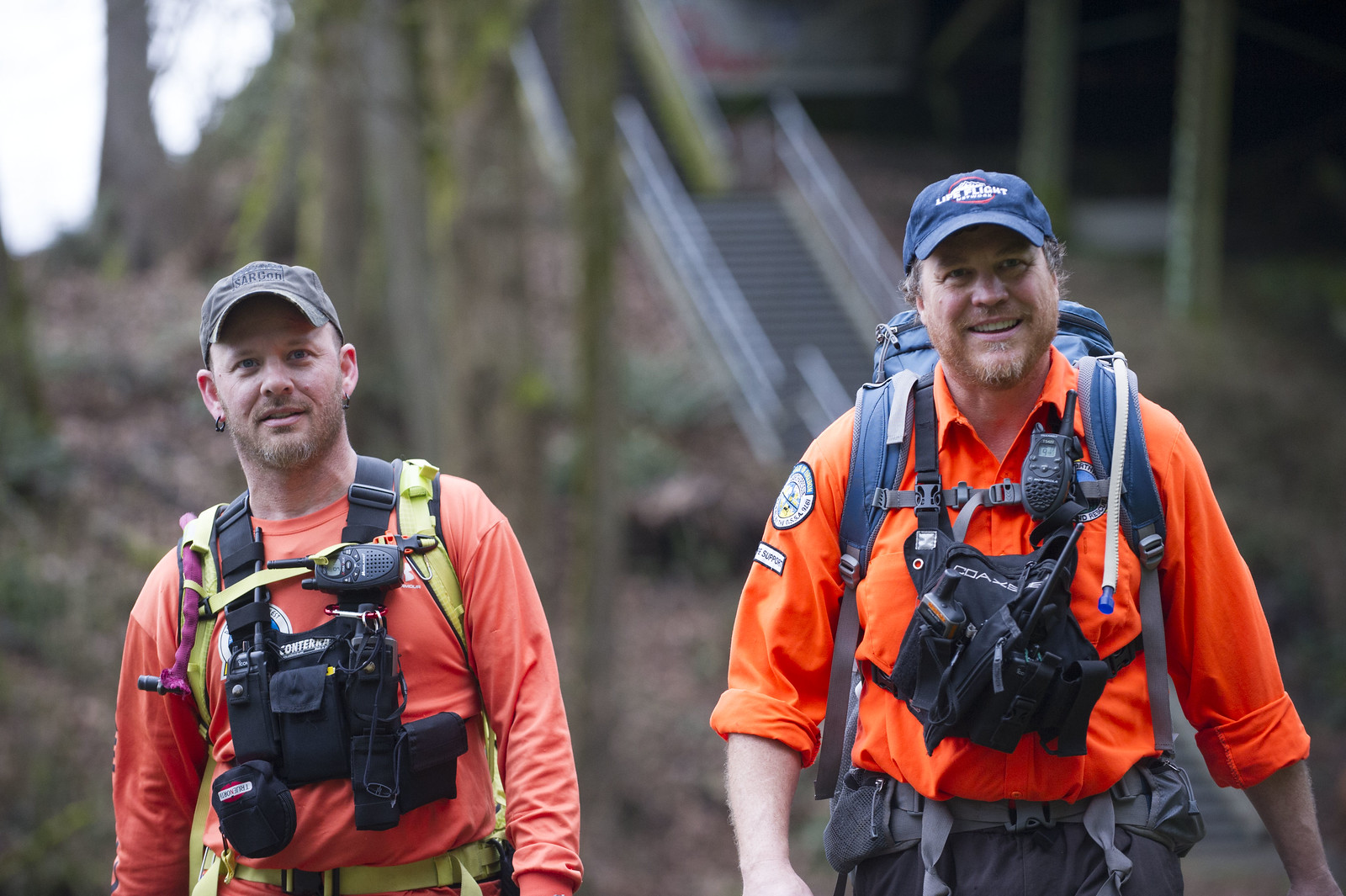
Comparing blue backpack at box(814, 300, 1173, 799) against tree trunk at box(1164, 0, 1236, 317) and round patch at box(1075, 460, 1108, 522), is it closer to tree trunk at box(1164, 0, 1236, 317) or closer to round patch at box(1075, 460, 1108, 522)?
round patch at box(1075, 460, 1108, 522)

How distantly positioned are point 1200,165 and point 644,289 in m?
7.20

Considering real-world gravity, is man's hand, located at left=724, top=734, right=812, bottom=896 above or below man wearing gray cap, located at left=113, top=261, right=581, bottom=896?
below

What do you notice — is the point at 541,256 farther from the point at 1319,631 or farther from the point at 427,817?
the point at 427,817

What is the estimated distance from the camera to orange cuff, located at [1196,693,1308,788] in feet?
9.12

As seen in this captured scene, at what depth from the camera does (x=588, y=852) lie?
30.9 feet

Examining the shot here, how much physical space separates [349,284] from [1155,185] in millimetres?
13978

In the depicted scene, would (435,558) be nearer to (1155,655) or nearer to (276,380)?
(276,380)

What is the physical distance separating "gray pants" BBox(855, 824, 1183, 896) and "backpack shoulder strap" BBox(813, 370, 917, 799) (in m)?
0.31

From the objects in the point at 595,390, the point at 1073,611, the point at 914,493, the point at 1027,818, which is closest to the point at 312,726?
the point at 914,493

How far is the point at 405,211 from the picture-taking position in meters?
9.65

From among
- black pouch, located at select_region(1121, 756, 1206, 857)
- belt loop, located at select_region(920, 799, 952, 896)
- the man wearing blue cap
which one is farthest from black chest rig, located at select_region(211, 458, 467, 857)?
black pouch, located at select_region(1121, 756, 1206, 857)

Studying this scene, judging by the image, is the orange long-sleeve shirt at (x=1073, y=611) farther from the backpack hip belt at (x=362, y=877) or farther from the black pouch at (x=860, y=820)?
the backpack hip belt at (x=362, y=877)

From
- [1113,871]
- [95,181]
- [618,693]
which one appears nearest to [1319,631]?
[618,693]

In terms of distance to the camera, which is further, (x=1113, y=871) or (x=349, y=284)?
(x=349, y=284)
